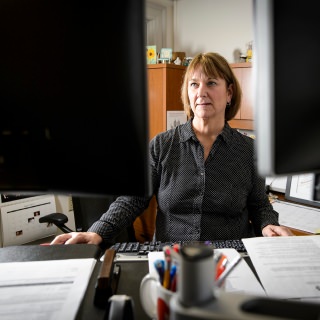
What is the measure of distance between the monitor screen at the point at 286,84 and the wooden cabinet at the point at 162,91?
97.7 inches

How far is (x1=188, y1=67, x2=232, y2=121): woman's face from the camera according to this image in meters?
1.45

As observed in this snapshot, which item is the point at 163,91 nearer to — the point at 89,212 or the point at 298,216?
the point at 89,212

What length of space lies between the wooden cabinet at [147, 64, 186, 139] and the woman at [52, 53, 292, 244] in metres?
1.41

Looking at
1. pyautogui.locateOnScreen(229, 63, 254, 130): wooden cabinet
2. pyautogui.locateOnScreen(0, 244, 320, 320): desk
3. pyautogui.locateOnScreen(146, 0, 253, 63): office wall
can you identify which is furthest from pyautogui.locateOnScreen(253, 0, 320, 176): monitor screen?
pyautogui.locateOnScreen(146, 0, 253, 63): office wall

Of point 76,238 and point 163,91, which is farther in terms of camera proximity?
point 163,91

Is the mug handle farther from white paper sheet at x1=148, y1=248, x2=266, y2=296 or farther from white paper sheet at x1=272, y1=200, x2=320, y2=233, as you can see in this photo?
white paper sheet at x1=272, y1=200, x2=320, y2=233

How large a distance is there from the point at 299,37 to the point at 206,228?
102 cm

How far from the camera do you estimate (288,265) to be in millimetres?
786

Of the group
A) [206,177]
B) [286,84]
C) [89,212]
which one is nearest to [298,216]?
[206,177]

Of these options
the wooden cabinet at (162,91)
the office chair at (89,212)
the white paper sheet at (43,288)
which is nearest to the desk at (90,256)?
the white paper sheet at (43,288)

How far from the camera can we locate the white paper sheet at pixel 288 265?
0.70 metres

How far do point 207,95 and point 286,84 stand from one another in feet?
3.46

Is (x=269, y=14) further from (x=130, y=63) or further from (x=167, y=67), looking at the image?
(x=167, y=67)

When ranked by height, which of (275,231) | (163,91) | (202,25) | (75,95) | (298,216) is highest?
(202,25)
